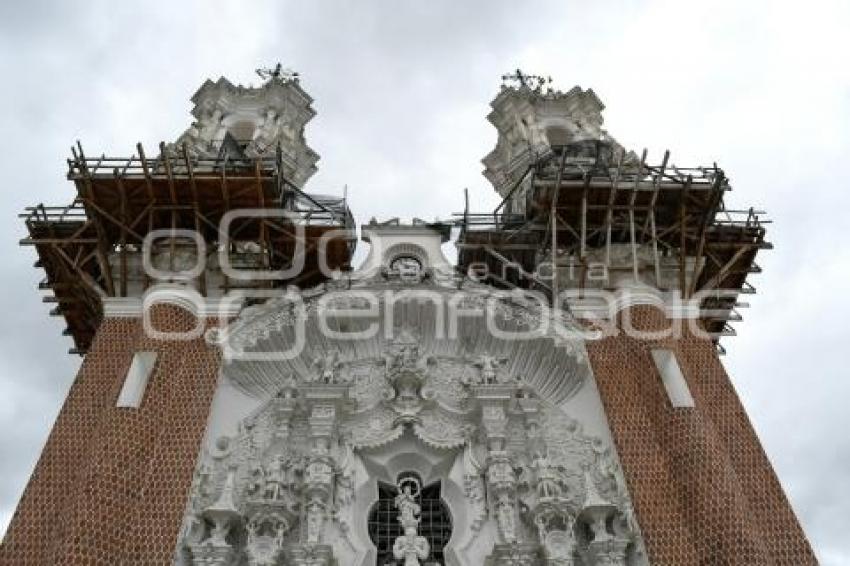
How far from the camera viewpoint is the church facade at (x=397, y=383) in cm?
1367

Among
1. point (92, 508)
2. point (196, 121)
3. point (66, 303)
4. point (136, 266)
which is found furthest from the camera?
point (196, 121)

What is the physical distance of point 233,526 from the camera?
45.5 feet

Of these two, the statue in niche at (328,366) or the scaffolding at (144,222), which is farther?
the scaffolding at (144,222)

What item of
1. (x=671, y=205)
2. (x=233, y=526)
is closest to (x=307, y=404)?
(x=233, y=526)

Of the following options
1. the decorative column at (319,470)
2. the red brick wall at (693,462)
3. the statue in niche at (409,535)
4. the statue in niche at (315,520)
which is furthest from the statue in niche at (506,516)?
the statue in niche at (315,520)

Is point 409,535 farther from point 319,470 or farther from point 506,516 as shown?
point 319,470

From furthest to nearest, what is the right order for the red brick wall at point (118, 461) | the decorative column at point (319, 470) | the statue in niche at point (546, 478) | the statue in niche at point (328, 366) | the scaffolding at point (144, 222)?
A: the scaffolding at point (144, 222)
the statue in niche at point (328, 366)
the statue in niche at point (546, 478)
the decorative column at point (319, 470)
the red brick wall at point (118, 461)

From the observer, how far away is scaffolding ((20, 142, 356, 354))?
18.4 meters

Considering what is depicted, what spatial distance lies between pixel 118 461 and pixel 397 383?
5632 mm

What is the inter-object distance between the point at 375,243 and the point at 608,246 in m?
6.09

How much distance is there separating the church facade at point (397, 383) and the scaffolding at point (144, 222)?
0.07m

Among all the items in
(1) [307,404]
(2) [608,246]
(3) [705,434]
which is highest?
(2) [608,246]

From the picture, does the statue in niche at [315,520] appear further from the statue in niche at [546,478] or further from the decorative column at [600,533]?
the decorative column at [600,533]

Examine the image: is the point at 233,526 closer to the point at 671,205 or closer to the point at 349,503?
the point at 349,503
